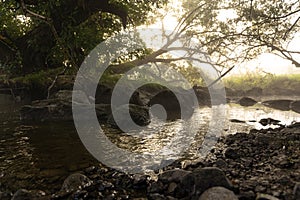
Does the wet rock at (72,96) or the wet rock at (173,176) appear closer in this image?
the wet rock at (173,176)

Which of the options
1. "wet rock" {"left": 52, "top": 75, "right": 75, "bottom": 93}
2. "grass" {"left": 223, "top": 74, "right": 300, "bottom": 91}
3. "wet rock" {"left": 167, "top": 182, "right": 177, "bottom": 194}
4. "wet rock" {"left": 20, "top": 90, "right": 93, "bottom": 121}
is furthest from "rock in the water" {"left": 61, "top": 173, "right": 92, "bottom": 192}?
"grass" {"left": 223, "top": 74, "right": 300, "bottom": 91}

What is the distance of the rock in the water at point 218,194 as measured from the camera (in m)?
4.04

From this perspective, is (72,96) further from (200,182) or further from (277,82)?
(277,82)

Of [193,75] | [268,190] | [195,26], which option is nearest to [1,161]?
[268,190]

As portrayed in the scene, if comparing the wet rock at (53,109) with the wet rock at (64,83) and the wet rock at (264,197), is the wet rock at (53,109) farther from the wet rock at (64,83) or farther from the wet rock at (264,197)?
the wet rock at (264,197)

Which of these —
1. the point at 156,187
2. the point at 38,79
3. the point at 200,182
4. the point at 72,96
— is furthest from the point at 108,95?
the point at 200,182

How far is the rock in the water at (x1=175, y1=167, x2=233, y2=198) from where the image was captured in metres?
4.47

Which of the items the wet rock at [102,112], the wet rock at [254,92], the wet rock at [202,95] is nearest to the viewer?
the wet rock at [102,112]

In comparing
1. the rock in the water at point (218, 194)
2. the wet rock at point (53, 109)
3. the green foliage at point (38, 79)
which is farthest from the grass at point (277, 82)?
the rock in the water at point (218, 194)

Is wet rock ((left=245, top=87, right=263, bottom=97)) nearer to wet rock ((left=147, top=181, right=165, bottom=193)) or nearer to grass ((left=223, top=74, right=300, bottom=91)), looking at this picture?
grass ((left=223, top=74, right=300, bottom=91))

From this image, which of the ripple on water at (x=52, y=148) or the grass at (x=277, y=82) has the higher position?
the grass at (x=277, y=82)

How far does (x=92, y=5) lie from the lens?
637 inches

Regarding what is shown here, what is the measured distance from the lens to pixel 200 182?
14.9 ft

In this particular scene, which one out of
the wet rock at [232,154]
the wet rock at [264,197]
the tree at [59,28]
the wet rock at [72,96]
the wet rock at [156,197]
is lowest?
the wet rock at [156,197]
